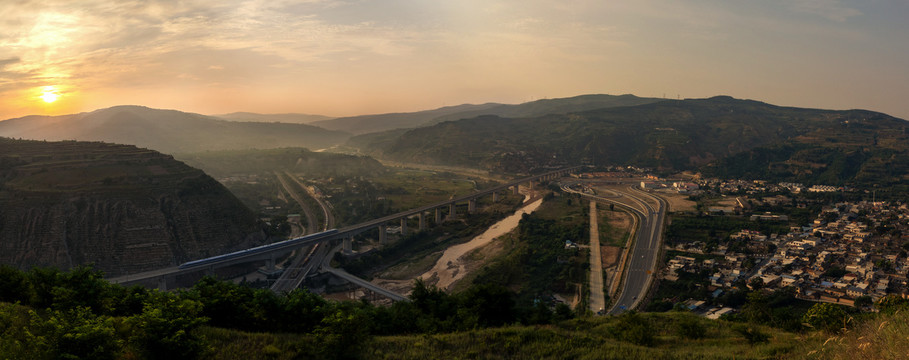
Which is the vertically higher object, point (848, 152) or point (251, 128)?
point (251, 128)

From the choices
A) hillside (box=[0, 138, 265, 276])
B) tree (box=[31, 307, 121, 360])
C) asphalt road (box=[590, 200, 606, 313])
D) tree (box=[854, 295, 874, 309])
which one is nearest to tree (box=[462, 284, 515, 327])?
tree (box=[31, 307, 121, 360])

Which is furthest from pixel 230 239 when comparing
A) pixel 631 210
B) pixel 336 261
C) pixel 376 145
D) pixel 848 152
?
pixel 376 145

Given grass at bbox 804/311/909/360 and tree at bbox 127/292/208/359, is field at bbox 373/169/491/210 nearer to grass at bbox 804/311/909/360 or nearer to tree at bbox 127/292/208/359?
tree at bbox 127/292/208/359

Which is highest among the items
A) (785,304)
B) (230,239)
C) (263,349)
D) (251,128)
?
(251,128)

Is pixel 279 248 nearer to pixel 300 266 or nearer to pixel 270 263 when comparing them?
pixel 270 263

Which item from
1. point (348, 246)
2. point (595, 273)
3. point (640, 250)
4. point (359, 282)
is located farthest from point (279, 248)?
point (640, 250)

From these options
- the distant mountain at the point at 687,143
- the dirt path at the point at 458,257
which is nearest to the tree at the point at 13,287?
the dirt path at the point at 458,257

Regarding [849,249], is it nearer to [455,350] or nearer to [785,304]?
[785,304]

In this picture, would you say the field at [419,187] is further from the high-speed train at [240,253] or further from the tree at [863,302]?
the tree at [863,302]
